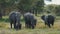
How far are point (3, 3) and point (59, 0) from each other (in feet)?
99.6

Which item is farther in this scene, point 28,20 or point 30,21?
point 28,20

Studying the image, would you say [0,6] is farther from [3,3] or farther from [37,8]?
[37,8]

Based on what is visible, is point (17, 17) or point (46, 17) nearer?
point (17, 17)

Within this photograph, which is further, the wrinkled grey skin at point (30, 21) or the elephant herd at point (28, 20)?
the wrinkled grey skin at point (30, 21)

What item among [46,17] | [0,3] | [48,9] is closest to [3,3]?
[0,3]

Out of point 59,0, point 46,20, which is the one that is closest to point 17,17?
point 46,20

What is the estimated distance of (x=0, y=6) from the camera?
3281 centimetres

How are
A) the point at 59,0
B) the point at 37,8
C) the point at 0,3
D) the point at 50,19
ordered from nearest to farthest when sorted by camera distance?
the point at 50,19
the point at 0,3
the point at 37,8
the point at 59,0

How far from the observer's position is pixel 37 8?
125 feet

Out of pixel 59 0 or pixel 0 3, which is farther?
pixel 59 0

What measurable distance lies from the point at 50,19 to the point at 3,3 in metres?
12.5

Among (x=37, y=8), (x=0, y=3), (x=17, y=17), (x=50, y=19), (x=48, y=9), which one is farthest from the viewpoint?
(x=48, y=9)

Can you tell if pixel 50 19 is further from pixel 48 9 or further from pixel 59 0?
pixel 59 0

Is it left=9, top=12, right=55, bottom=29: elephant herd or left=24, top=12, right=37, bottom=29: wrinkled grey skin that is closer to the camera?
left=9, top=12, right=55, bottom=29: elephant herd
